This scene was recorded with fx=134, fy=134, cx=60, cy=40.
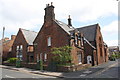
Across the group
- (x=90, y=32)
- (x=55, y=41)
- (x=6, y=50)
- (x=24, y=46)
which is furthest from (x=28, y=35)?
(x=90, y=32)

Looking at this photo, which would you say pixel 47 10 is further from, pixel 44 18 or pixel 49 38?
pixel 49 38

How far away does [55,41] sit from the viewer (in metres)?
26.9

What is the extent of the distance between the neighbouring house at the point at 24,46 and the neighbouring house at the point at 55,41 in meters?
2.37

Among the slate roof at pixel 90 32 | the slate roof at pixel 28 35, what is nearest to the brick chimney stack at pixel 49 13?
the slate roof at pixel 28 35

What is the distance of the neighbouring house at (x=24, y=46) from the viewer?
31444 millimetres

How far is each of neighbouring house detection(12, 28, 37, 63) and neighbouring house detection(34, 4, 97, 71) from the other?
2373 millimetres

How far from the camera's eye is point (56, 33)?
2691 cm

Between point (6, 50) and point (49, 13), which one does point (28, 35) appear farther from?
point (49, 13)

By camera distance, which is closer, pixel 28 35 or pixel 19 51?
pixel 19 51

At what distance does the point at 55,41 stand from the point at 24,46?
9.66 meters

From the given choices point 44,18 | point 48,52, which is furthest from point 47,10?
point 48,52

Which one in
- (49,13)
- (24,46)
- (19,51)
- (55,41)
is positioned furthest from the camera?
(19,51)

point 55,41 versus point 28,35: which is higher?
point 28,35

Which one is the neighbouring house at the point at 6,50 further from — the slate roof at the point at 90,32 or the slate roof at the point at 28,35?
the slate roof at the point at 90,32
